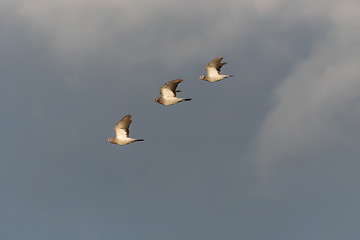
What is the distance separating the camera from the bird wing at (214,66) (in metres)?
108

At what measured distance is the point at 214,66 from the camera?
109m

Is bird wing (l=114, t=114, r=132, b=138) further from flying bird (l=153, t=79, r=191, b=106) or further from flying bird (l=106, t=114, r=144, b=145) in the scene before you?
flying bird (l=153, t=79, r=191, b=106)

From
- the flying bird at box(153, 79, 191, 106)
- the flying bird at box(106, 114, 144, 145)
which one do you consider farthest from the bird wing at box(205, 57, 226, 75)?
the flying bird at box(106, 114, 144, 145)

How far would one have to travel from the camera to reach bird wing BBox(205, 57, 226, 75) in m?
108

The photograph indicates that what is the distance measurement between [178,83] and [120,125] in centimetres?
1124

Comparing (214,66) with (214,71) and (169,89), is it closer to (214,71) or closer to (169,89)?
(214,71)

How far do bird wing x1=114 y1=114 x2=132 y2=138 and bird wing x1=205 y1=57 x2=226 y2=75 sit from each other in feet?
63.6

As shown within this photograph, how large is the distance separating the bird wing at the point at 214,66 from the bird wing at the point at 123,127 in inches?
763

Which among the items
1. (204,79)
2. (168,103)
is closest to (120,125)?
(168,103)

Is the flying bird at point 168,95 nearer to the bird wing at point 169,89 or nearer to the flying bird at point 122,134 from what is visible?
the bird wing at point 169,89

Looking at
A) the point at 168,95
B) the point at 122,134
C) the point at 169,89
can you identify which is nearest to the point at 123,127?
the point at 122,134

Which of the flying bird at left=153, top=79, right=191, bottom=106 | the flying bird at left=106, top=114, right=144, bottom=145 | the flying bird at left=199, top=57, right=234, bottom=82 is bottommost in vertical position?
the flying bird at left=106, top=114, right=144, bottom=145

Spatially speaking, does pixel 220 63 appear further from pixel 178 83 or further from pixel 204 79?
pixel 178 83

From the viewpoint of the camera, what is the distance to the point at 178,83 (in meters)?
101
